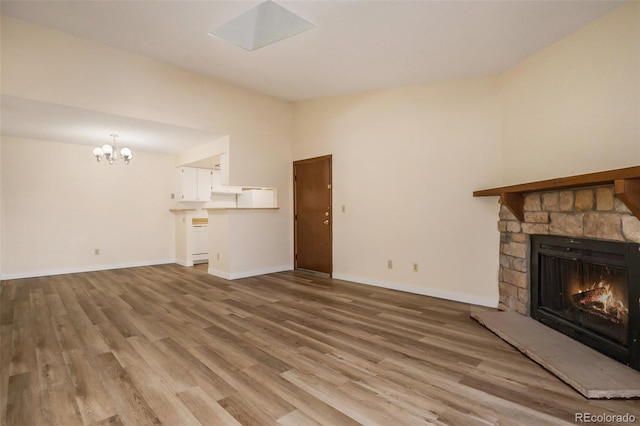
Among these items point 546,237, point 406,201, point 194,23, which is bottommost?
point 546,237

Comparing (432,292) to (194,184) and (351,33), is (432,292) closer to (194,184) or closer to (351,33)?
(351,33)

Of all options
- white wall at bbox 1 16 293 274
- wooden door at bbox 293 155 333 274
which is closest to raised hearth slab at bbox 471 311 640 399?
wooden door at bbox 293 155 333 274

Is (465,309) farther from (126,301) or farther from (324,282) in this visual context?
(126,301)

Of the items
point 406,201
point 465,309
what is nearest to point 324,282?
point 406,201

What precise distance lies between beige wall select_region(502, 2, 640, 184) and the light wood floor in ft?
5.77

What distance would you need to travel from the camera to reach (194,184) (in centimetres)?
692

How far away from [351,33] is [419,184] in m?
2.06

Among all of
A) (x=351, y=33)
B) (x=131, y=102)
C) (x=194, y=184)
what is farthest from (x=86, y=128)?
(x=351, y=33)

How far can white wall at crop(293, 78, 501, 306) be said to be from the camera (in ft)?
12.0

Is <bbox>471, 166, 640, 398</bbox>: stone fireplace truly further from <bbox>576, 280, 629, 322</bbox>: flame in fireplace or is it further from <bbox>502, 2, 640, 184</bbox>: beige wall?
<bbox>502, 2, 640, 184</bbox>: beige wall

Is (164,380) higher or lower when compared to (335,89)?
lower

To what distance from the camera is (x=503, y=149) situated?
11.6 feet

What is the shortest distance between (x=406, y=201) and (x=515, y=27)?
221 centimetres

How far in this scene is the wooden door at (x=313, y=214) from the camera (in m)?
5.25
